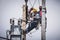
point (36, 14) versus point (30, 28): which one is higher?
point (36, 14)

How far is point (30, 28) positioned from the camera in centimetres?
319

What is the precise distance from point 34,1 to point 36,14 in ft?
0.84

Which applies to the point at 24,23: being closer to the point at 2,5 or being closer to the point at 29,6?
the point at 29,6

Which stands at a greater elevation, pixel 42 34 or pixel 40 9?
pixel 40 9

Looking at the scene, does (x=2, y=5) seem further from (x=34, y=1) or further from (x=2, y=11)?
(x=34, y=1)

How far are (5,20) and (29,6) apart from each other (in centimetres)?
54

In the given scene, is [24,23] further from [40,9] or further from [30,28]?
[40,9]

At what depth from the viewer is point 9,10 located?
321cm

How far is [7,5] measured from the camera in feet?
10.6

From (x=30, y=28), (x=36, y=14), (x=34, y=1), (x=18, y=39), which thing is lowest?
A: (x=18, y=39)

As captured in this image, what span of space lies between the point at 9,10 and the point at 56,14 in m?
0.92

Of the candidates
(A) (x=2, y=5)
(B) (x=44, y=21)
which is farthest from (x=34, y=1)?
(A) (x=2, y=5)

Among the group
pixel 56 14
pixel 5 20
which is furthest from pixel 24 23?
pixel 56 14

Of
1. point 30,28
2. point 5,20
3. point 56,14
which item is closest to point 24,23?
point 30,28
